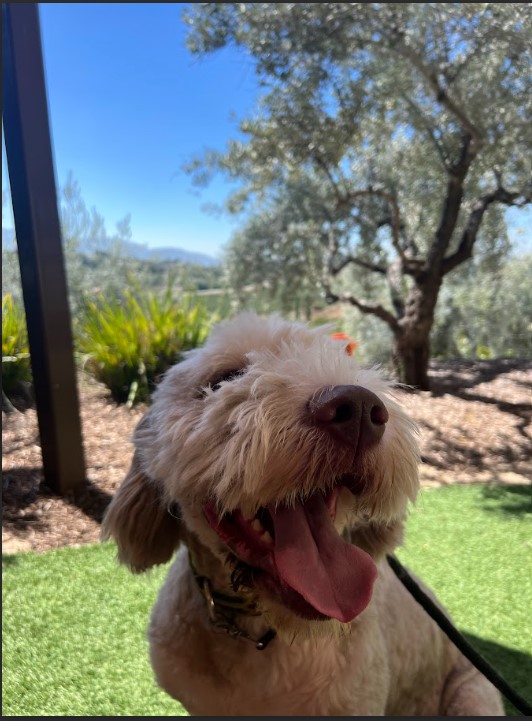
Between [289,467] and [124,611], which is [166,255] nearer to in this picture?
[124,611]

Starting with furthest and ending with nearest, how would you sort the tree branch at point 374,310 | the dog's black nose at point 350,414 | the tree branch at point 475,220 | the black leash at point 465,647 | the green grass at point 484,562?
the tree branch at point 374,310, the tree branch at point 475,220, the green grass at point 484,562, the black leash at point 465,647, the dog's black nose at point 350,414

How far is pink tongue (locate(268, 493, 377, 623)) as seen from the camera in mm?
1086

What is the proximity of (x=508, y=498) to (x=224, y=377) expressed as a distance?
3.10m

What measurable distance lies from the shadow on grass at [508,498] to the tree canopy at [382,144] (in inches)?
81.3

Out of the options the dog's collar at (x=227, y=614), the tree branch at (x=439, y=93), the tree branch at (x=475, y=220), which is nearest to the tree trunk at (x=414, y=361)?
the tree branch at (x=475, y=220)

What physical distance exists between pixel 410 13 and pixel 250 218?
2.92 m

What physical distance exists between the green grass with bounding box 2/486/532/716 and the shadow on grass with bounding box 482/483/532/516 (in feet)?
0.06

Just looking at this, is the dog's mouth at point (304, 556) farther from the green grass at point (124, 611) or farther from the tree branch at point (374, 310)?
the tree branch at point (374, 310)

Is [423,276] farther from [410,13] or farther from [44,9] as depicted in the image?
[44,9]

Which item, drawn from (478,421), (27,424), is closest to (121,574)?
(27,424)

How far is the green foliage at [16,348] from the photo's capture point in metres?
3.40

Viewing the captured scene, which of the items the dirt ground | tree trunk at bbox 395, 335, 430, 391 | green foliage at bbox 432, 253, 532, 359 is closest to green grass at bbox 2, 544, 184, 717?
the dirt ground

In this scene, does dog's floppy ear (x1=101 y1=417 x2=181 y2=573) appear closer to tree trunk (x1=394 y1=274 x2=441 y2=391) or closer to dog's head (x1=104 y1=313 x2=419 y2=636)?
dog's head (x1=104 y1=313 x2=419 y2=636)

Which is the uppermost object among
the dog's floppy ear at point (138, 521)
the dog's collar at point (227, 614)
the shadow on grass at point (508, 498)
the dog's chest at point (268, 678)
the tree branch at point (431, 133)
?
the tree branch at point (431, 133)
